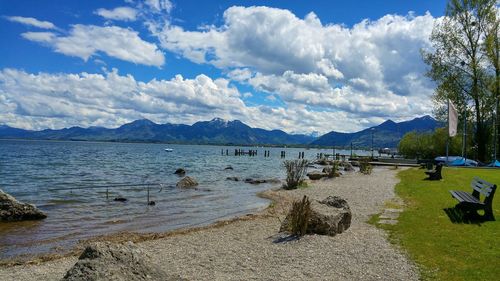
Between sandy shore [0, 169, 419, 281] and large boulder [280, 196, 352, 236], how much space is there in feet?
0.85

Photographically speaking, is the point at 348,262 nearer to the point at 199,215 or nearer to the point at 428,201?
the point at 428,201

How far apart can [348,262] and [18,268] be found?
7204 mm

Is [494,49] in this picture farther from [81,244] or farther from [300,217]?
[81,244]

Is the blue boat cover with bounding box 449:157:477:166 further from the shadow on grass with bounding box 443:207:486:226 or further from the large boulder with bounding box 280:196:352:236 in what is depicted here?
the large boulder with bounding box 280:196:352:236

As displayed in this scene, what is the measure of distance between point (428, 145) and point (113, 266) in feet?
190

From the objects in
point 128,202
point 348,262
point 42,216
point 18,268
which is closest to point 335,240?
point 348,262

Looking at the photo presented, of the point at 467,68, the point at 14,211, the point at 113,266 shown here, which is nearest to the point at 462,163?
the point at 467,68

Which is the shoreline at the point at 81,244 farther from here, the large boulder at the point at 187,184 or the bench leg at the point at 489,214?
the large boulder at the point at 187,184

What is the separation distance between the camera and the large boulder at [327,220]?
11.0m

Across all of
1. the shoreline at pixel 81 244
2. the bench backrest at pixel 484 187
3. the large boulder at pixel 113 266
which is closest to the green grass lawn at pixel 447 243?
the bench backrest at pixel 484 187

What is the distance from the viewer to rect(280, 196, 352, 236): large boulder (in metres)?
11.0

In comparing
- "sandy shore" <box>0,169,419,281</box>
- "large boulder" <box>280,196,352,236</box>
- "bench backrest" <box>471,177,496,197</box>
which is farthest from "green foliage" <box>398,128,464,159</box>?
"sandy shore" <box>0,169,419,281</box>

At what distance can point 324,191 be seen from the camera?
24.8m

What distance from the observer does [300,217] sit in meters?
10.9
